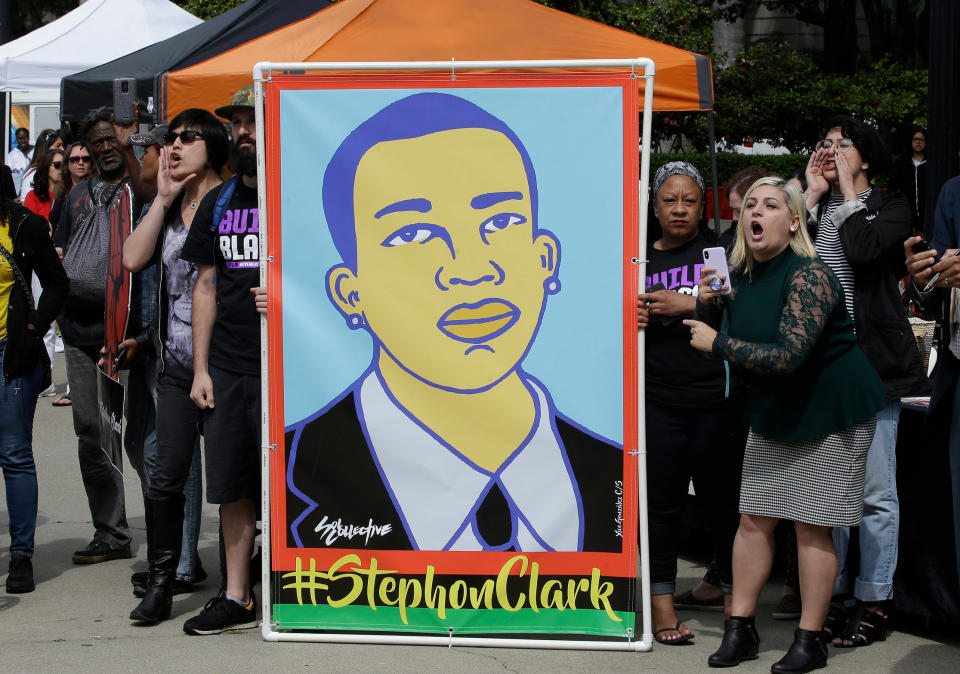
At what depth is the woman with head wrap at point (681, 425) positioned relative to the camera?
4859 mm

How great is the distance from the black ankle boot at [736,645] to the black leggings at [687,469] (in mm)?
322

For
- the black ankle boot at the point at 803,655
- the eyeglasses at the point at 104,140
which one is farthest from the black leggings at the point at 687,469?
the eyeglasses at the point at 104,140

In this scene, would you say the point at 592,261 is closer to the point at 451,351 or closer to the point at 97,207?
the point at 451,351

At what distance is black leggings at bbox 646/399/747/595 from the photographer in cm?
486

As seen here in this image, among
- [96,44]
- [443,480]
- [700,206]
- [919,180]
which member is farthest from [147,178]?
[919,180]

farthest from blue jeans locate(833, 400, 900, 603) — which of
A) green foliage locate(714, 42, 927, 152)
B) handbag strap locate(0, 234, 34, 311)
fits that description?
green foliage locate(714, 42, 927, 152)

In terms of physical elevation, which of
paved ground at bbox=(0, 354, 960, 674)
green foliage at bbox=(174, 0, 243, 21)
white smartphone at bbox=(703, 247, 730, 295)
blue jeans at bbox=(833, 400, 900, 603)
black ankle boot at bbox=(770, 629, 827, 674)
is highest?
green foliage at bbox=(174, 0, 243, 21)

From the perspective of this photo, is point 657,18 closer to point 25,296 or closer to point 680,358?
point 25,296

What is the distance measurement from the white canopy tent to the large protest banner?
826cm

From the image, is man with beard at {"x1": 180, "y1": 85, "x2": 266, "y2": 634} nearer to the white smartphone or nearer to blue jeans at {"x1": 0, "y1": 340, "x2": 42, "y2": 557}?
blue jeans at {"x1": 0, "y1": 340, "x2": 42, "y2": 557}

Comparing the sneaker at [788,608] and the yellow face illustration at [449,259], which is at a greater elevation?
the yellow face illustration at [449,259]

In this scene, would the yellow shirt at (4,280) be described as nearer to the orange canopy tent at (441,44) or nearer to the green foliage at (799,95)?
the orange canopy tent at (441,44)

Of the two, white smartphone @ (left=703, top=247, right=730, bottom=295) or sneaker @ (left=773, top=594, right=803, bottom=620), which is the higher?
white smartphone @ (left=703, top=247, right=730, bottom=295)

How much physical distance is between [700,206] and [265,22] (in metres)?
5.55
